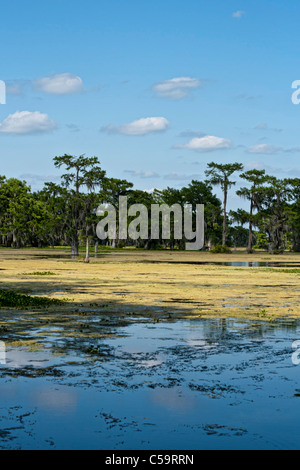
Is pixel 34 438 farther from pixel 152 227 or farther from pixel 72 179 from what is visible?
pixel 152 227

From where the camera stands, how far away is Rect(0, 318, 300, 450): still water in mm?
7703

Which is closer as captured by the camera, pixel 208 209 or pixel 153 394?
pixel 153 394

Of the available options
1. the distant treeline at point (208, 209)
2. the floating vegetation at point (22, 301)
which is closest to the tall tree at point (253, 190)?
the distant treeline at point (208, 209)

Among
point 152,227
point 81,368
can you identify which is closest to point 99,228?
point 152,227

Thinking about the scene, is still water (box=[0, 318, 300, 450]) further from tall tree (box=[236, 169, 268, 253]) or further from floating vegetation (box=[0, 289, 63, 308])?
tall tree (box=[236, 169, 268, 253])

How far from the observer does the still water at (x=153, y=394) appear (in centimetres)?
770

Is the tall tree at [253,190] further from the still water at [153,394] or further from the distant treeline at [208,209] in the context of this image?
the still water at [153,394]

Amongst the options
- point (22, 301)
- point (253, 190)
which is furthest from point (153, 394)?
point (253, 190)

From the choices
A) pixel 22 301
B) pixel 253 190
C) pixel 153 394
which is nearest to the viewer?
pixel 153 394

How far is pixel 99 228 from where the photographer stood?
107375 mm


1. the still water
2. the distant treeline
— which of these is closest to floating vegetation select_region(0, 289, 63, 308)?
the still water

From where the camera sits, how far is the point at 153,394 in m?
9.69

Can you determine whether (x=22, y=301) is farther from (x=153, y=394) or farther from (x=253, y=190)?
(x=253, y=190)
